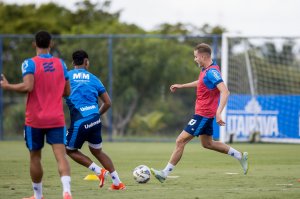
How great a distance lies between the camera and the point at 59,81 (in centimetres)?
940

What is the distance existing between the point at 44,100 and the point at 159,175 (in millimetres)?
3526

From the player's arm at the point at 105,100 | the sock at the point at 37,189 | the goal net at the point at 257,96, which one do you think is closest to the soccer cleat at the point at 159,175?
the player's arm at the point at 105,100

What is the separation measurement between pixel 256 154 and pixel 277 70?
9046mm

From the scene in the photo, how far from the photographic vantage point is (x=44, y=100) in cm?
929

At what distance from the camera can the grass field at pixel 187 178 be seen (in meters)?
10.7

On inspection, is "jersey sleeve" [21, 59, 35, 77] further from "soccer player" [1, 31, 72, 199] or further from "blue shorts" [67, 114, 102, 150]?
"blue shorts" [67, 114, 102, 150]

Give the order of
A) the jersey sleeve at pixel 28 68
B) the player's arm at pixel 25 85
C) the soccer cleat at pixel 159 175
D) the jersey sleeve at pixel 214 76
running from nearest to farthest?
1. the player's arm at pixel 25 85
2. the jersey sleeve at pixel 28 68
3. the soccer cleat at pixel 159 175
4. the jersey sleeve at pixel 214 76

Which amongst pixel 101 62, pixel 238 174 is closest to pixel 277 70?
pixel 101 62

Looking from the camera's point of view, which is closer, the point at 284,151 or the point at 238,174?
the point at 238,174

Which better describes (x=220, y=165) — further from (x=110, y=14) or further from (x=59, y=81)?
(x=110, y=14)

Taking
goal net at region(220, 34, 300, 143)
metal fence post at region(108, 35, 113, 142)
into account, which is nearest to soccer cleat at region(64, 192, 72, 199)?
goal net at region(220, 34, 300, 143)

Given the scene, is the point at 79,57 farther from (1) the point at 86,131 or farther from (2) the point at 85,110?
(1) the point at 86,131

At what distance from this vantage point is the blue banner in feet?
80.8

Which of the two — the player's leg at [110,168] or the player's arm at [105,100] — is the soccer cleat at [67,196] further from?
the player's arm at [105,100]
